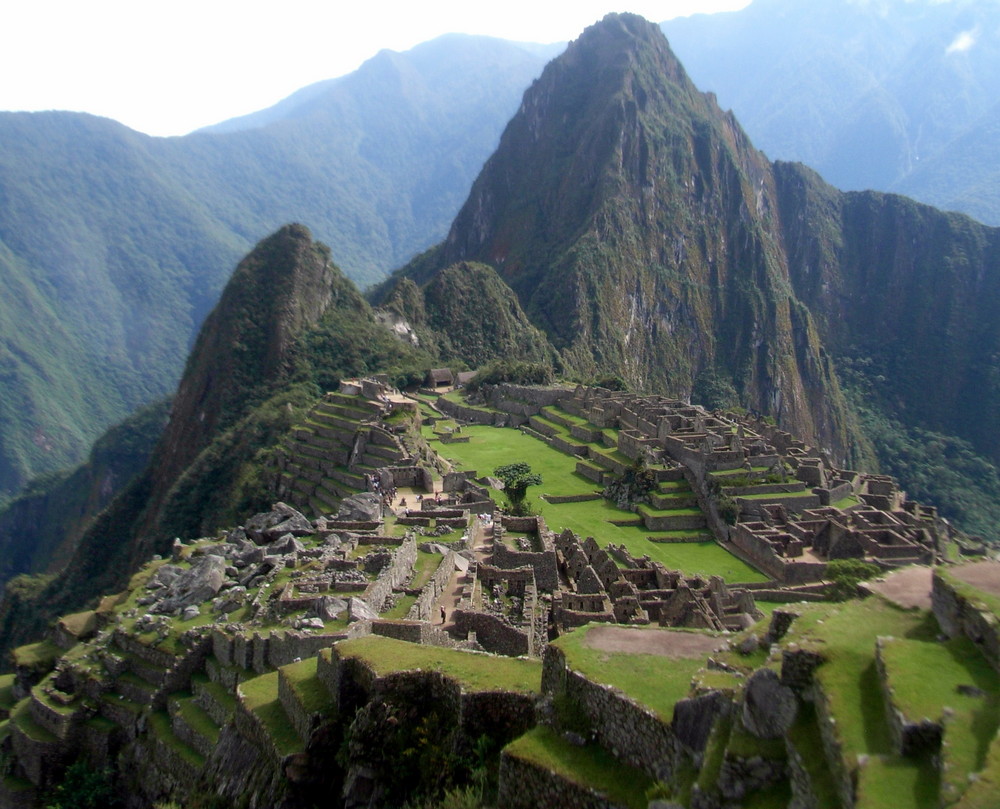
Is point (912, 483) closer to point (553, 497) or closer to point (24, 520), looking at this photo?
point (553, 497)

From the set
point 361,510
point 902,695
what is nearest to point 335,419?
point 361,510

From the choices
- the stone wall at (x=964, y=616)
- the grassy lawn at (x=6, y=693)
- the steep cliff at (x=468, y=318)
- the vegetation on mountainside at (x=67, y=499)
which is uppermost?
the steep cliff at (x=468, y=318)

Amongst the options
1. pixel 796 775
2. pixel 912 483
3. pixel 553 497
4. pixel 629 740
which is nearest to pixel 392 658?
pixel 629 740

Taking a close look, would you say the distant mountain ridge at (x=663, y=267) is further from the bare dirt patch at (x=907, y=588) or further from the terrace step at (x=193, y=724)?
the bare dirt patch at (x=907, y=588)

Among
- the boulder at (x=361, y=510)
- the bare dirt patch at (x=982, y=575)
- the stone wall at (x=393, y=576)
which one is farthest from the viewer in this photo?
the boulder at (x=361, y=510)

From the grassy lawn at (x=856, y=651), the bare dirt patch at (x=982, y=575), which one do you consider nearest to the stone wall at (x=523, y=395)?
the bare dirt patch at (x=982, y=575)
